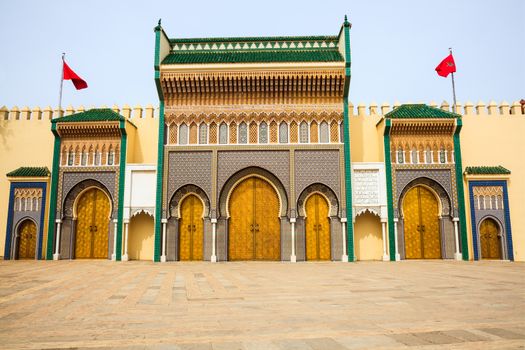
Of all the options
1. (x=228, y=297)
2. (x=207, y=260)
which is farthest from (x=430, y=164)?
(x=228, y=297)

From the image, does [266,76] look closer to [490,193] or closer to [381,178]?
[381,178]

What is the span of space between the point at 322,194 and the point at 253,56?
675 cm

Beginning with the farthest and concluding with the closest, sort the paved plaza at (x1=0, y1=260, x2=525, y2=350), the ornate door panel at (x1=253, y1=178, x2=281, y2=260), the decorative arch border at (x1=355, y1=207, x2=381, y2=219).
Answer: the decorative arch border at (x1=355, y1=207, x2=381, y2=219), the ornate door panel at (x1=253, y1=178, x2=281, y2=260), the paved plaza at (x1=0, y1=260, x2=525, y2=350)

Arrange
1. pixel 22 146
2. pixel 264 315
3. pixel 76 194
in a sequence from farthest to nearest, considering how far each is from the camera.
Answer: pixel 22 146 < pixel 76 194 < pixel 264 315

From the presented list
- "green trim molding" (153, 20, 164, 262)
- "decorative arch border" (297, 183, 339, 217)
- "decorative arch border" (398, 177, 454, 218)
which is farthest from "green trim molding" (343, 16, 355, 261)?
"green trim molding" (153, 20, 164, 262)

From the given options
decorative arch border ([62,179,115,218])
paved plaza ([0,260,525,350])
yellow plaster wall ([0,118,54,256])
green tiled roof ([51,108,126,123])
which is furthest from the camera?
yellow plaster wall ([0,118,54,256])

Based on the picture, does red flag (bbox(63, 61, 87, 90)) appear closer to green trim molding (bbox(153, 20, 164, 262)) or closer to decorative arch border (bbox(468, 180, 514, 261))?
green trim molding (bbox(153, 20, 164, 262))

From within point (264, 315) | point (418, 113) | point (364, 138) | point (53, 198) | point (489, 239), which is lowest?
point (264, 315)

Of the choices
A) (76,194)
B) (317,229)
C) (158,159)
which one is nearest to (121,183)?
(158,159)

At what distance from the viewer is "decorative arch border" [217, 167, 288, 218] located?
15.9 meters

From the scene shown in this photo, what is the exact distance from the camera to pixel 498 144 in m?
17.4

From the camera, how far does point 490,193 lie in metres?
16.3

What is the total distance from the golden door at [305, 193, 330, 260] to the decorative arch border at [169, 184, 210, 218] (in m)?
4.15

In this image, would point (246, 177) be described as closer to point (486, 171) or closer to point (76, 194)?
point (76, 194)
